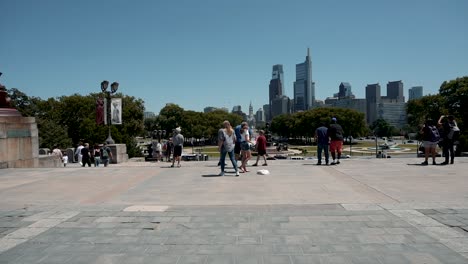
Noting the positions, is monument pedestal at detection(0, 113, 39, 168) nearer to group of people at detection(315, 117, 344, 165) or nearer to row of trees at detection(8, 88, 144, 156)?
group of people at detection(315, 117, 344, 165)

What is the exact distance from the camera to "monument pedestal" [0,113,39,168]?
14586 millimetres

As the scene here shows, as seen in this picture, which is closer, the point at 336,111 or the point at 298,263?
the point at 298,263

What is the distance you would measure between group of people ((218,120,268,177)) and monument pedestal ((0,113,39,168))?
8825mm

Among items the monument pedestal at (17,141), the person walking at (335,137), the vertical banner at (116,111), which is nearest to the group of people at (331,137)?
the person walking at (335,137)

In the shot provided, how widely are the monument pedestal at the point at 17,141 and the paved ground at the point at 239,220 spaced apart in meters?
6.09

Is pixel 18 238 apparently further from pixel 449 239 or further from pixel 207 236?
pixel 449 239

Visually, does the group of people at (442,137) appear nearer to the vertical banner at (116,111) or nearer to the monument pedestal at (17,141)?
the monument pedestal at (17,141)

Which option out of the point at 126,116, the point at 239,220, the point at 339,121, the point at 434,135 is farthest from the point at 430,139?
the point at 339,121

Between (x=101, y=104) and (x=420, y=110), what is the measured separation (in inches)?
2816

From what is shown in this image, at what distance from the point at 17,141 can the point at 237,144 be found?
9049 mm

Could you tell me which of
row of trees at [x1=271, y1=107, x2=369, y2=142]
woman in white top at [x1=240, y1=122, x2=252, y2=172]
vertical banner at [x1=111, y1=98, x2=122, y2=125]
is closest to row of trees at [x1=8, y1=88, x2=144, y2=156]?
vertical banner at [x1=111, y1=98, x2=122, y2=125]

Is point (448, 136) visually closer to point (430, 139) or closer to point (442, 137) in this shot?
point (442, 137)

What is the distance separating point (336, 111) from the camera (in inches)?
4033

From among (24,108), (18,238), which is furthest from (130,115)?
(18,238)
